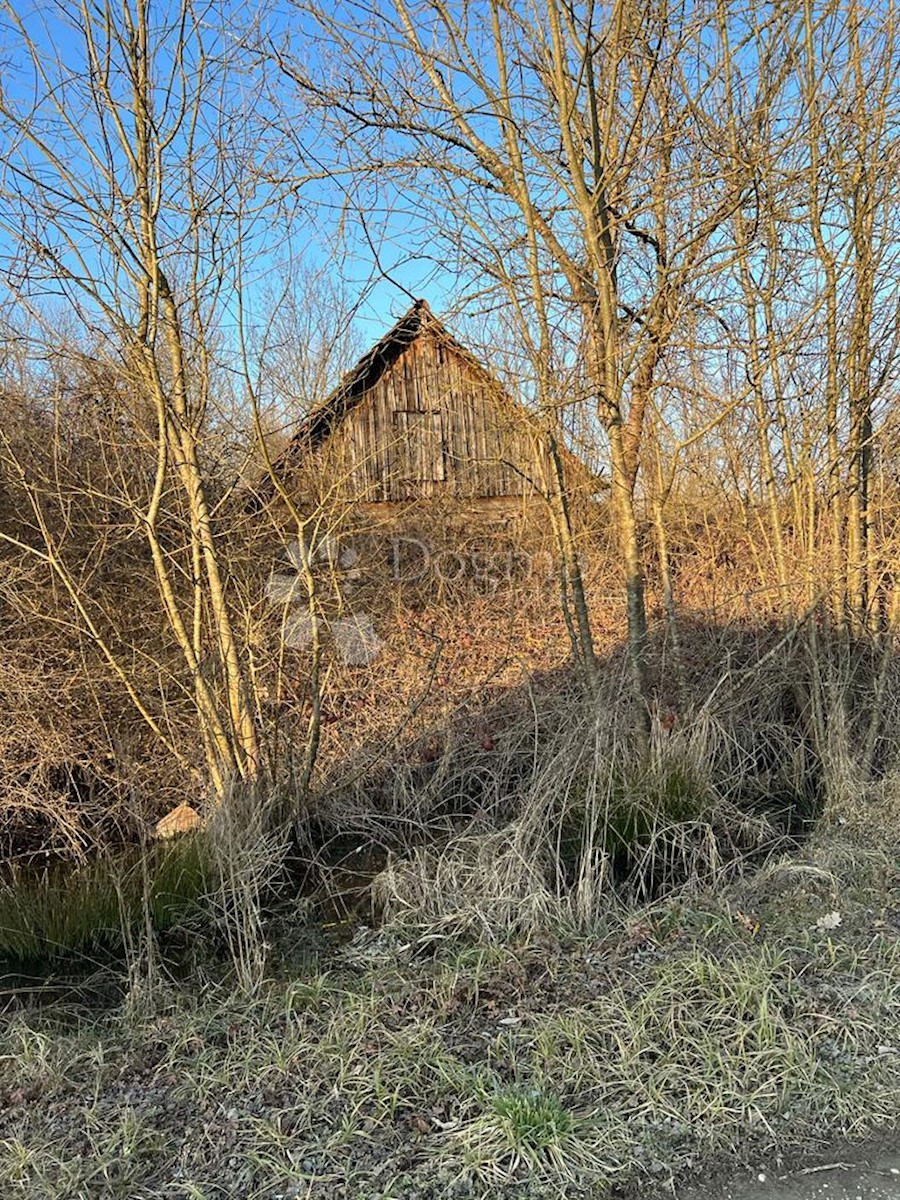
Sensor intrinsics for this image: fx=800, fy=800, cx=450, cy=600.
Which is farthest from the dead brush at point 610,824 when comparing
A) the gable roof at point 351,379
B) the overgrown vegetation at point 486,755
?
the gable roof at point 351,379

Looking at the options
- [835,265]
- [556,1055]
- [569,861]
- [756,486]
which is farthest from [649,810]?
[835,265]

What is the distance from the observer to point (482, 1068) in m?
2.49

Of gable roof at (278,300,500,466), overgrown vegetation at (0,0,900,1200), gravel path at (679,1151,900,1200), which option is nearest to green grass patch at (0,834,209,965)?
overgrown vegetation at (0,0,900,1200)

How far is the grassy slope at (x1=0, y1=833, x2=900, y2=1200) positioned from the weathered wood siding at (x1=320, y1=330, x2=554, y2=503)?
10.2 feet

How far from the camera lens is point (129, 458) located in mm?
5086

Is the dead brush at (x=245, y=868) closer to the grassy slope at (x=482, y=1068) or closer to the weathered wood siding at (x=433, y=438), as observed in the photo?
the grassy slope at (x=482, y=1068)

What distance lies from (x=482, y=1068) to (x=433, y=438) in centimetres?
569

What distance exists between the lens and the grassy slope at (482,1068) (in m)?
2.12

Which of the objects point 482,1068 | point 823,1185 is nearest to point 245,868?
point 482,1068

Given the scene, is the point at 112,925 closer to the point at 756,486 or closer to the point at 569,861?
the point at 569,861

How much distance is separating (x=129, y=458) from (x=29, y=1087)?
141 inches

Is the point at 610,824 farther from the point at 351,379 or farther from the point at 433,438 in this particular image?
the point at 433,438

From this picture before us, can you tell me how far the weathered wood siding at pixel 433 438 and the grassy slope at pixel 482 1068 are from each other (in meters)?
3.10

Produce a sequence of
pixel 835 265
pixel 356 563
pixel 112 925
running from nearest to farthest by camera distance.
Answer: pixel 112 925
pixel 835 265
pixel 356 563
